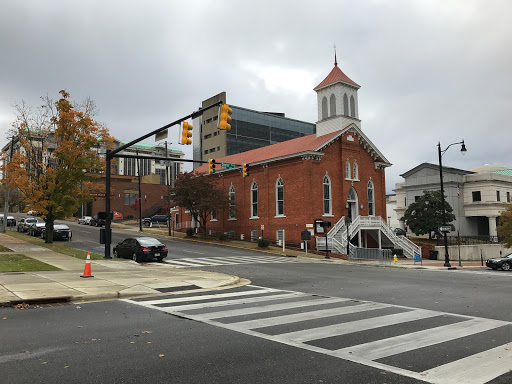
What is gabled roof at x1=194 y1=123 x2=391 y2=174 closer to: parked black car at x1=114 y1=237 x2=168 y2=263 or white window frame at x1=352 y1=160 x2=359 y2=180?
white window frame at x1=352 y1=160 x2=359 y2=180

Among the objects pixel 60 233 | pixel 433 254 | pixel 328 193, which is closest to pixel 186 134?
pixel 328 193

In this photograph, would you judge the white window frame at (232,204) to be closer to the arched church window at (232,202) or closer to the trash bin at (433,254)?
the arched church window at (232,202)

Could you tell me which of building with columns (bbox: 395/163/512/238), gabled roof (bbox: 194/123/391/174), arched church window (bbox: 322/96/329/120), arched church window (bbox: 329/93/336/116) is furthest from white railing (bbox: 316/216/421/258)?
building with columns (bbox: 395/163/512/238)

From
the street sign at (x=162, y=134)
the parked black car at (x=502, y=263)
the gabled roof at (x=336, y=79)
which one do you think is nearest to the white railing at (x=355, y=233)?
the parked black car at (x=502, y=263)

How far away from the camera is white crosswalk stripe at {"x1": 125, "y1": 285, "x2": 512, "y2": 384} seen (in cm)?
574

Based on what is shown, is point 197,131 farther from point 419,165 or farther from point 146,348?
point 146,348

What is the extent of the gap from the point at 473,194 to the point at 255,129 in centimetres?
5122

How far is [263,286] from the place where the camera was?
573 inches

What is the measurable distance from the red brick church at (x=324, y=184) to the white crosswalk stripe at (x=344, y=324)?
86.6 ft

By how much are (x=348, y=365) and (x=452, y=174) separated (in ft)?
186

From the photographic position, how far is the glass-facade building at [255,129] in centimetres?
9269

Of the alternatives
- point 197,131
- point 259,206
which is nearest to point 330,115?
point 259,206

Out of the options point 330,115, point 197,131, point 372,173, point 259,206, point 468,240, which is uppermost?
point 197,131

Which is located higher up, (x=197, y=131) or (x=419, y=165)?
(x=197, y=131)
